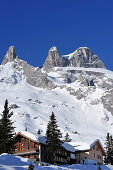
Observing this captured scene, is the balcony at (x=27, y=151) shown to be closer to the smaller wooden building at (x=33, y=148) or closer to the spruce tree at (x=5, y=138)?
the smaller wooden building at (x=33, y=148)

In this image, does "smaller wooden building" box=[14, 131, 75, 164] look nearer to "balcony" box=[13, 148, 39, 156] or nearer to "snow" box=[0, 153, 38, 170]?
"balcony" box=[13, 148, 39, 156]

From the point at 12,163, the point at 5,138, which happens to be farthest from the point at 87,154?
the point at 12,163

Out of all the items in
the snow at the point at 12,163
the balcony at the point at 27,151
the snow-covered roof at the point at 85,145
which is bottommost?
the snow at the point at 12,163

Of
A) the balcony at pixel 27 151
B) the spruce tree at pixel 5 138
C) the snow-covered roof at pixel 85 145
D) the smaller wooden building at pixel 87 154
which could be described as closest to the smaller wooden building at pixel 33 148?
the balcony at pixel 27 151

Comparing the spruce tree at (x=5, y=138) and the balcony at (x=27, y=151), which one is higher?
the spruce tree at (x=5, y=138)

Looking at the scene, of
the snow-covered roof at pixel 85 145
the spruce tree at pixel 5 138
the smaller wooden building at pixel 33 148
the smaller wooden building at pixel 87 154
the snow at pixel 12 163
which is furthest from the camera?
the snow-covered roof at pixel 85 145

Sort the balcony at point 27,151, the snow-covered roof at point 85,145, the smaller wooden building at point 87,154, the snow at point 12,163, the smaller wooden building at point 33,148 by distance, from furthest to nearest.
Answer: the snow-covered roof at point 85,145, the smaller wooden building at point 87,154, the balcony at point 27,151, the smaller wooden building at point 33,148, the snow at point 12,163

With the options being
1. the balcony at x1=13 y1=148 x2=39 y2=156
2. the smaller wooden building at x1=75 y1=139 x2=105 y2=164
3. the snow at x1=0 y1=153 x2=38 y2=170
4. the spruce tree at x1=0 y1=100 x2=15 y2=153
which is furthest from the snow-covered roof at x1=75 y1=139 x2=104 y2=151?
the snow at x1=0 y1=153 x2=38 y2=170

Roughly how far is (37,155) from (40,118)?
135 m

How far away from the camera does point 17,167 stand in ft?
79.5

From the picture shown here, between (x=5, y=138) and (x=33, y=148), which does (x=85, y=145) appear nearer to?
(x=33, y=148)

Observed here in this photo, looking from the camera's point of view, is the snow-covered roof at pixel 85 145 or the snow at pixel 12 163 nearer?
the snow at pixel 12 163

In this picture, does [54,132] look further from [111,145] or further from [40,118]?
[40,118]

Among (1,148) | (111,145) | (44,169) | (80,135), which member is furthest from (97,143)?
(80,135)
